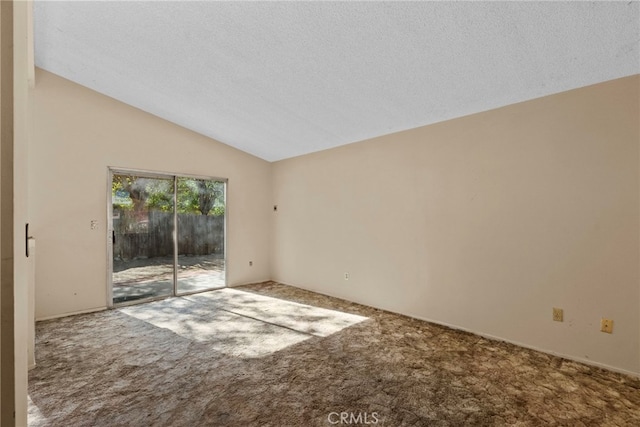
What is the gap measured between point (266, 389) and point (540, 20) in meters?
3.12

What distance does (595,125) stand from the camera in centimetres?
250

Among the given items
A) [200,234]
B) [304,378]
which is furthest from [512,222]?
[200,234]

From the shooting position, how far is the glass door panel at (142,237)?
4.19 metres

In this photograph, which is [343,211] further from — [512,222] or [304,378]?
[304,378]

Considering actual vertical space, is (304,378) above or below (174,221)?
below

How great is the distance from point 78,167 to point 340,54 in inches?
143

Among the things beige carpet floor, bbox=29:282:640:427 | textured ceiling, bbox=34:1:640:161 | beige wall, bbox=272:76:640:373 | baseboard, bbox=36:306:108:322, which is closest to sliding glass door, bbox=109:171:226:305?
baseboard, bbox=36:306:108:322

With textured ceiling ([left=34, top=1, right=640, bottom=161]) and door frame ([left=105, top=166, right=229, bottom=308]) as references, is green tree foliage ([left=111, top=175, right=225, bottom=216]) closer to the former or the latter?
door frame ([left=105, top=166, right=229, bottom=308])

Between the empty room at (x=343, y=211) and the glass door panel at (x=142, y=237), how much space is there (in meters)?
0.03

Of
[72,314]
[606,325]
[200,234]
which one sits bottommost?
[72,314]

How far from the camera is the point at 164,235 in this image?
4594mm

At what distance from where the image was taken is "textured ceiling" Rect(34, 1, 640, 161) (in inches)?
77.7

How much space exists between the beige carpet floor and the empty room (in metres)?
0.02

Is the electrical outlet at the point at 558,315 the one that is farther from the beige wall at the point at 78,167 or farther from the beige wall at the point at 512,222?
the beige wall at the point at 78,167
